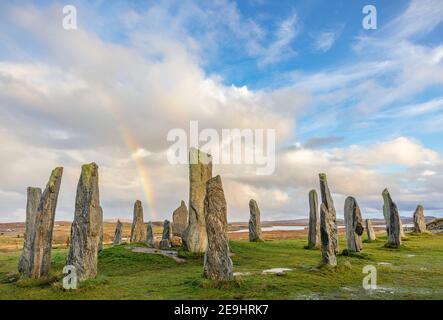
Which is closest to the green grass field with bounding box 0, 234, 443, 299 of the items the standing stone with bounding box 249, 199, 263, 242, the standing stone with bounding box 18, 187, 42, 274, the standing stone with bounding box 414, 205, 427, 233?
the standing stone with bounding box 18, 187, 42, 274

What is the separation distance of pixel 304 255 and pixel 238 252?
4.95 metres

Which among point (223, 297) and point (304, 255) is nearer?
point (223, 297)

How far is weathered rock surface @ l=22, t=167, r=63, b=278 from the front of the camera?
1889cm

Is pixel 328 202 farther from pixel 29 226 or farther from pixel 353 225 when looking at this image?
pixel 29 226

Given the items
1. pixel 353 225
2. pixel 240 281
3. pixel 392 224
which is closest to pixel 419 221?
pixel 392 224

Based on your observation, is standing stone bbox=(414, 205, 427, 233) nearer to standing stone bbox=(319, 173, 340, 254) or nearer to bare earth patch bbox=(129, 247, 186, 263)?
standing stone bbox=(319, 173, 340, 254)

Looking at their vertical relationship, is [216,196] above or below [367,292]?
above

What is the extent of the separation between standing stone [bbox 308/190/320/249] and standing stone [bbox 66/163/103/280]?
2049 centimetres

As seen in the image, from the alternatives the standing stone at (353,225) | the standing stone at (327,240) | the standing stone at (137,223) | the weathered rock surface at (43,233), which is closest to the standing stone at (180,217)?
the standing stone at (137,223)

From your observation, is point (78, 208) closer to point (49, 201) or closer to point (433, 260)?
point (49, 201)

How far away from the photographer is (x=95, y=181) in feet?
59.4

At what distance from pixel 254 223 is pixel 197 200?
14.4m

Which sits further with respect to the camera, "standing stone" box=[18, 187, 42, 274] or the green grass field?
"standing stone" box=[18, 187, 42, 274]
